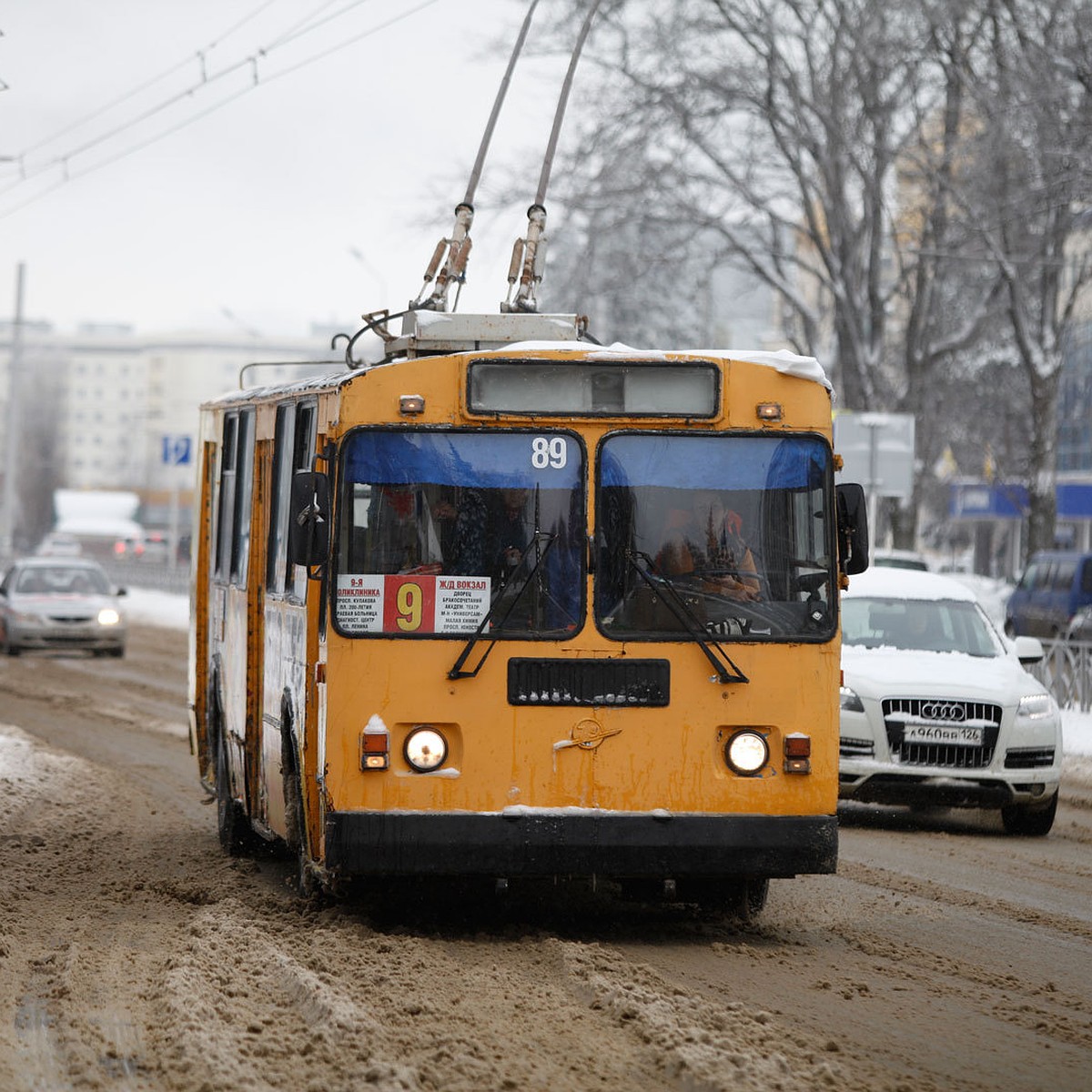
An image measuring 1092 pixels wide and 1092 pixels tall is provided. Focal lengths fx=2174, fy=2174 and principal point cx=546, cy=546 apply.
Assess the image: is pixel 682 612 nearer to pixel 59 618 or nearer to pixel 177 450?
pixel 59 618

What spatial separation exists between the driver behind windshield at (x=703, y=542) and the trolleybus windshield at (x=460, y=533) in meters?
0.40

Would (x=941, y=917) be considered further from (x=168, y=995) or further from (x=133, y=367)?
(x=133, y=367)

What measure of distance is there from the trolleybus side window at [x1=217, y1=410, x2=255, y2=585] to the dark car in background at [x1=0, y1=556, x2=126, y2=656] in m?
21.1

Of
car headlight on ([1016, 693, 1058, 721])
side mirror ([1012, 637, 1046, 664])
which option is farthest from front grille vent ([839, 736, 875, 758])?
side mirror ([1012, 637, 1046, 664])

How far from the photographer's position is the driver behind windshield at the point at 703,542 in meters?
9.18

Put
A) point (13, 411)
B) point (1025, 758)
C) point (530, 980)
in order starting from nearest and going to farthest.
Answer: point (530, 980), point (1025, 758), point (13, 411)

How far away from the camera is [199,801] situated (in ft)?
50.0

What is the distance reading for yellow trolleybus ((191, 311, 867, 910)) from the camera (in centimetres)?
897

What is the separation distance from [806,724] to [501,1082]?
128 inches

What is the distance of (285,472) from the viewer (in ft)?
34.7

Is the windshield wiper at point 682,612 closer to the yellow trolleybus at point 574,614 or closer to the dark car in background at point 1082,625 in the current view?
the yellow trolleybus at point 574,614

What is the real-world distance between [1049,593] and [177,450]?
19.9 m

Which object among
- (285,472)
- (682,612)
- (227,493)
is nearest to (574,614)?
(682,612)

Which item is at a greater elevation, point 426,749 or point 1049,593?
point 1049,593
